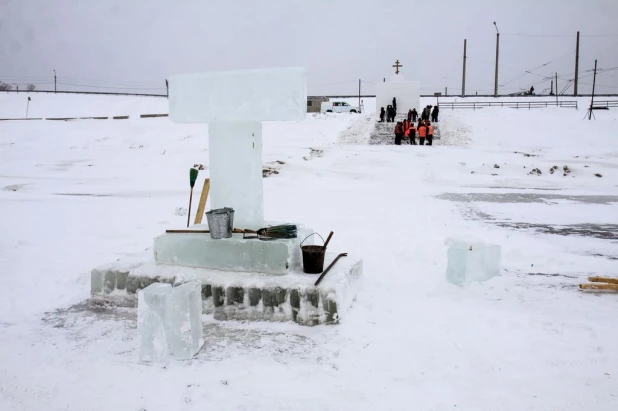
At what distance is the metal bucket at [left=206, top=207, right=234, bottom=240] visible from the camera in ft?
15.2

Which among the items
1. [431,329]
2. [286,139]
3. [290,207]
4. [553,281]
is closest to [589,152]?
[286,139]

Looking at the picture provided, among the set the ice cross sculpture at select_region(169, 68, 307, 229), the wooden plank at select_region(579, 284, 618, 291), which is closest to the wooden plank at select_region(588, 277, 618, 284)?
the wooden plank at select_region(579, 284, 618, 291)

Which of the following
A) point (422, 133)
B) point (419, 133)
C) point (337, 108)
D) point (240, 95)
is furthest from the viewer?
point (337, 108)

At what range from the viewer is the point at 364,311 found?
4500mm

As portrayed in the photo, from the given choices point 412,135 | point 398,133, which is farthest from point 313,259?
point 412,135

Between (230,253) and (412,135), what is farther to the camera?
(412,135)

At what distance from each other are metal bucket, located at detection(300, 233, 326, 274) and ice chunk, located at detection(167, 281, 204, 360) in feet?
4.19

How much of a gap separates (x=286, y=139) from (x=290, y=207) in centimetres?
1316

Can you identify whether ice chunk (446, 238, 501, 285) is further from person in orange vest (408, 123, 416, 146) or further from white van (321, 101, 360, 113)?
white van (321, 101, 360, 113)

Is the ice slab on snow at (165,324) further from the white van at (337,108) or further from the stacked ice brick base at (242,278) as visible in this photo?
the white van at (337,108)

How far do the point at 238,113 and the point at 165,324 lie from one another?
2102 millimetres

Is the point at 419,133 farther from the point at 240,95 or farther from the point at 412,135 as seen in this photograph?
the point at 240,95

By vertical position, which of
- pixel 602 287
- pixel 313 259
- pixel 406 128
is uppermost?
pixel 406 128

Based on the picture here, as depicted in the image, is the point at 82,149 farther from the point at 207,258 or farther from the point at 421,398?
the point at 421,398
